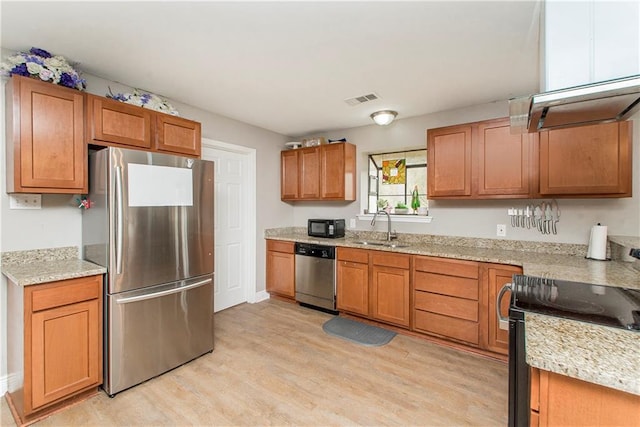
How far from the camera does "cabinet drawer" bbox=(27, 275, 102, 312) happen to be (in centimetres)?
176

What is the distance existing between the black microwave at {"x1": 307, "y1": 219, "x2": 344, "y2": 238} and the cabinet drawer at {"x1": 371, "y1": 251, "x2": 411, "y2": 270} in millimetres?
817

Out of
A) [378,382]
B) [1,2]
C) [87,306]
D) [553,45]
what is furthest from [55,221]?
[553,45]

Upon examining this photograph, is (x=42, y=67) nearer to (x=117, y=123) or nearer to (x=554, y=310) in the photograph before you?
(x=117, y=123)

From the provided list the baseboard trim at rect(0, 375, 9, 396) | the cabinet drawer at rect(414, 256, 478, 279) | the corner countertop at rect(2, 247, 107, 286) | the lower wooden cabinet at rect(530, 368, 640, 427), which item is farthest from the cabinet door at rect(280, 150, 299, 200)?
the lower wooden cabinet at rect(530, 368, 640, 427)

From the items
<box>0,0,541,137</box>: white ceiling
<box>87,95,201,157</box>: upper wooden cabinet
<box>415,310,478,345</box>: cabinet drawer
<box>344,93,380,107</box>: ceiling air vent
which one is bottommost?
<box>415,310,478,345</box>: cabinet drawer

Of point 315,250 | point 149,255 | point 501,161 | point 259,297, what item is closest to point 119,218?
point 149,255

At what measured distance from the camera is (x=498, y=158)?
8.86 ft

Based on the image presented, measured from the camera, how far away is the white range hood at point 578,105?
3.87ft

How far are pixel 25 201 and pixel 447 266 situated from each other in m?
3.40

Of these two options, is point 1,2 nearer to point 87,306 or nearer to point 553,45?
point 87,306

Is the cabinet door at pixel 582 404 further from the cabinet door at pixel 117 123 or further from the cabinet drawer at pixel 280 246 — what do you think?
the cabinet drawer at pixel 280 246

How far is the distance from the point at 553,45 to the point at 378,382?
2.30m

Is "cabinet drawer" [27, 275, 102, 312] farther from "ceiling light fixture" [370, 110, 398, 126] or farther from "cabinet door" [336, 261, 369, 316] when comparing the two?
"ceiling light fixture" [370, 110, 398, 126]

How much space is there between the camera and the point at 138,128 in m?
2.36
